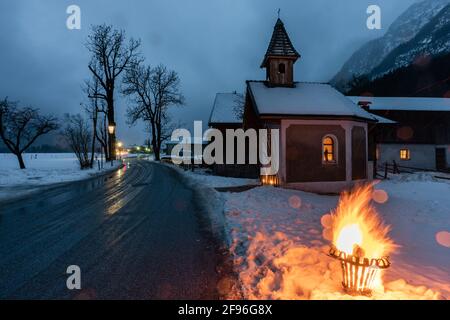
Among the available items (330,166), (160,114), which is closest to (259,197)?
(330,166)

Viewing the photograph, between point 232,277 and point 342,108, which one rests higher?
point 342,108

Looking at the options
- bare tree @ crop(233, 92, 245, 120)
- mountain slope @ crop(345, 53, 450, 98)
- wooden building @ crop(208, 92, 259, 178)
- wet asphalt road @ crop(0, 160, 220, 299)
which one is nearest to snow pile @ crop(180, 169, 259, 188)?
wooden building @ crop(208, 92, 259, 178)

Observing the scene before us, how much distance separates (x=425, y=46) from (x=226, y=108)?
115 m

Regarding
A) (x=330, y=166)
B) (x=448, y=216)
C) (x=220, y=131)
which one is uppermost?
(x=220, y=131)

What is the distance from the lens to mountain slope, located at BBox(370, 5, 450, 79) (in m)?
90.0

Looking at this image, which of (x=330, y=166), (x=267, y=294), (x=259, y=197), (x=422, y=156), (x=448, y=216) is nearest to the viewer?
(x=267, y=294)

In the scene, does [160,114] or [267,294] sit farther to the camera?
[160,114]

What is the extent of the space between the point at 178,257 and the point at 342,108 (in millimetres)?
13358

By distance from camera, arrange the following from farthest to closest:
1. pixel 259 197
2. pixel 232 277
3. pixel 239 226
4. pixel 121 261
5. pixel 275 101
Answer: pixel 275 101 < pixel 259 197 < pixel 239 226 < pixel 121 261 < pixel 232 277

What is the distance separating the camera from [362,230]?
6.75m

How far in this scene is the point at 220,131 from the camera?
22906mm

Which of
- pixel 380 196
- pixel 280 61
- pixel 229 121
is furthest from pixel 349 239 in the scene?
pixel 229 121

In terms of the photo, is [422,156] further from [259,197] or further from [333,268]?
[333,268]

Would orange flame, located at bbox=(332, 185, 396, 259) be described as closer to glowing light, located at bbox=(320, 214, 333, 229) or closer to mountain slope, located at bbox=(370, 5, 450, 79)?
glowing light, located at bbox=(320, 214, 333, 229)
